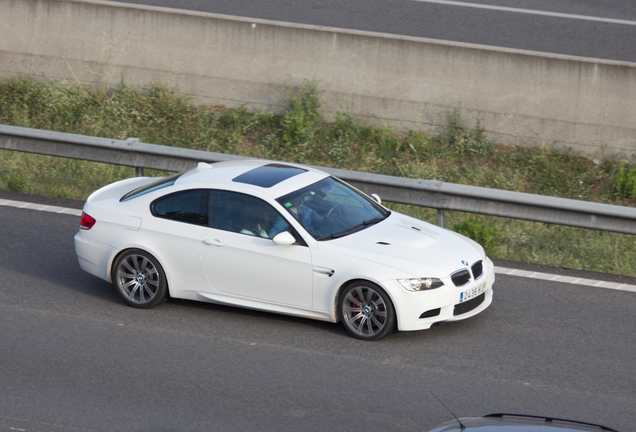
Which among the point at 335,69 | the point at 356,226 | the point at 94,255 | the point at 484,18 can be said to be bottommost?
the point at 94,255

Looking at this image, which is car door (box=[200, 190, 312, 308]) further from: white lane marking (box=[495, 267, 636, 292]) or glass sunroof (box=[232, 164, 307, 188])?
white lane marking (box=[495, 267, 636, 292])

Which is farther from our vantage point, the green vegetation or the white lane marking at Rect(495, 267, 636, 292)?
the green vegetation

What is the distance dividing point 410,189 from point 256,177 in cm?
276

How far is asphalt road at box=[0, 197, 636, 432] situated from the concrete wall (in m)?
5.27

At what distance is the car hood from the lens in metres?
7.34

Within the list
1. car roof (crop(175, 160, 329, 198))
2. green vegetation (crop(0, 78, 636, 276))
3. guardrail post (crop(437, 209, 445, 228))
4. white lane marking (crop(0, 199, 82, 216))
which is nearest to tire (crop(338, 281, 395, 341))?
car roof (crop(175, 160, 329, 198))

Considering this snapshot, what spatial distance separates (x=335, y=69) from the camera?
1428 cm

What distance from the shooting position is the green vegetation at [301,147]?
12328 millimetres

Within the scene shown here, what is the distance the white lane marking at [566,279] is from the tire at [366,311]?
239 cm

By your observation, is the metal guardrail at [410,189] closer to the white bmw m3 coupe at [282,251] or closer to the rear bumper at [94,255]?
the white bmw m3 coupe at [282,251]

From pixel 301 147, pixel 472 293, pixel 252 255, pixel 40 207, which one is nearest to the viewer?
pixel 472 293

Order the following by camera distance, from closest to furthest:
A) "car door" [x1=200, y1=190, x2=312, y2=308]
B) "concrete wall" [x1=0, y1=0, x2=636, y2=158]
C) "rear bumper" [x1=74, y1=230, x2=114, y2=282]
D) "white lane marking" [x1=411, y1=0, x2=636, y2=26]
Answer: "car door" [x1=200, y1=190, x2=312, y2=308] → "rear bumper" [x1=74, y1=230, x2=114, y2=282] → "concrete wall" [x1=0, y1=0, x2=636, y2=158] → "white lane marking" [x1=411, y1=0, x2=636, y2=26]

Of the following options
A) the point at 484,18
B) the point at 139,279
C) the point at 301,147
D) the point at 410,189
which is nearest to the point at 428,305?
the point at 139,279

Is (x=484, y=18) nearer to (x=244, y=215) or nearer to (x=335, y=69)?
(x=335, y=69)
